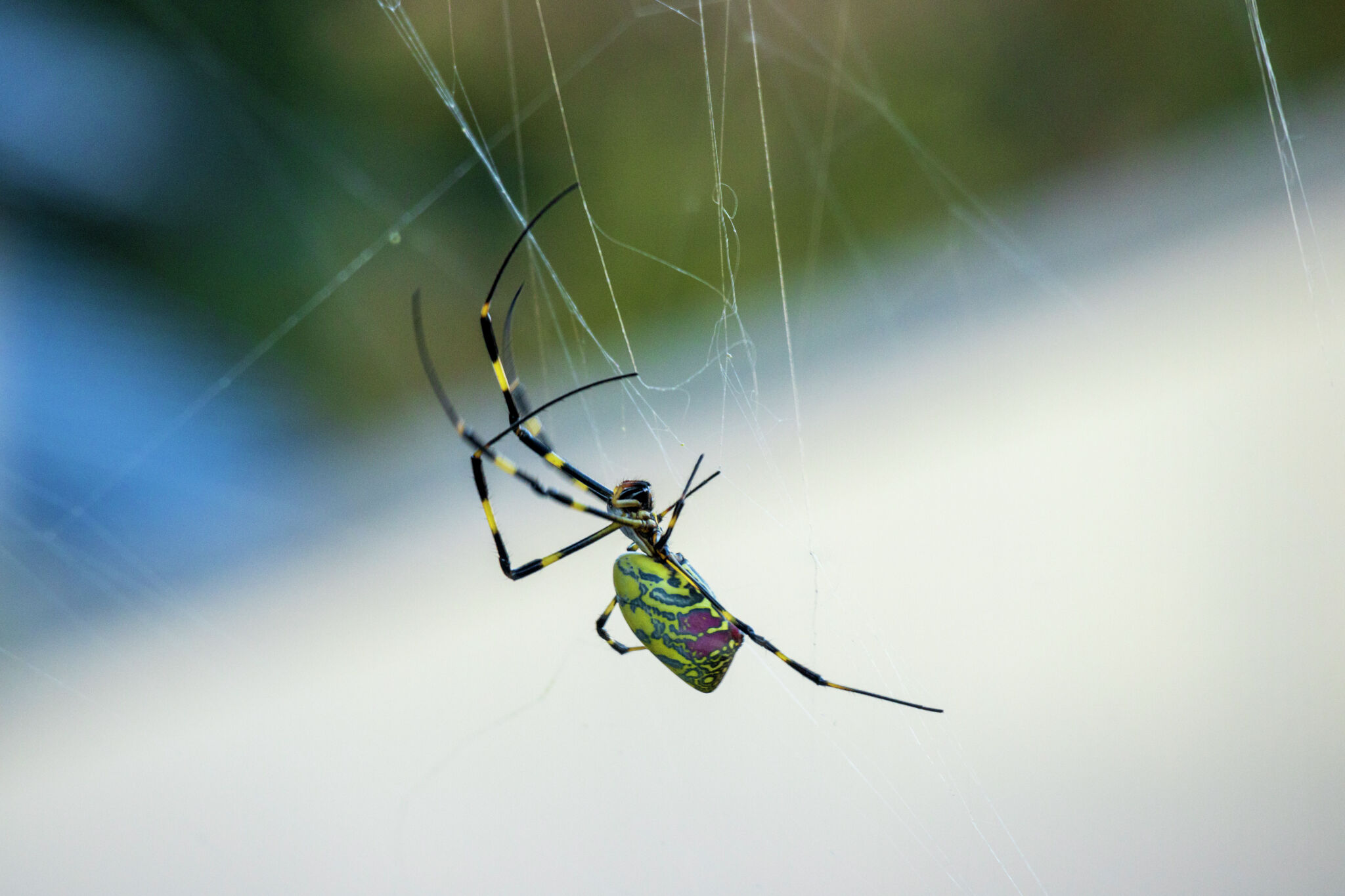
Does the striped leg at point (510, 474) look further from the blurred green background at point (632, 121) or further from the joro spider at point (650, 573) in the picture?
the blurred green background at point (632, 121)

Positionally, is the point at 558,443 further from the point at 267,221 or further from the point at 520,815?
the point at 267,221

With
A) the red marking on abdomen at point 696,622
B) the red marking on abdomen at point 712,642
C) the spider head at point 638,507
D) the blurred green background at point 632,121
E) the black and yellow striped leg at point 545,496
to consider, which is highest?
the blurred green background at point 632,121

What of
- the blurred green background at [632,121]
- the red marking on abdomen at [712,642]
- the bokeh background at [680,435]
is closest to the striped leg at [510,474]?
the red marking on abdomen at [712,642]

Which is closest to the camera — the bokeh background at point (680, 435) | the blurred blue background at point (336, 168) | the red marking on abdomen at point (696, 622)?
the red marking on abdomen at point (696, 622)

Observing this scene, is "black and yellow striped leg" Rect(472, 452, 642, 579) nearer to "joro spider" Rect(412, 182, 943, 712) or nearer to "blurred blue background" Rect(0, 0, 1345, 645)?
"joro spider" Rect(412, 182, 943, 712)

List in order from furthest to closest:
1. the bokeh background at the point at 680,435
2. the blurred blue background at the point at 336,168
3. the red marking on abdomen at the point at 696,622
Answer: the blurred blue background at the point at 336,168 < the bokeh background at the point at 680,435 < the red marking on abdomen at the point at 696,622

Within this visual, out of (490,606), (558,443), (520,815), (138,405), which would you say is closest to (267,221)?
(138,405)
